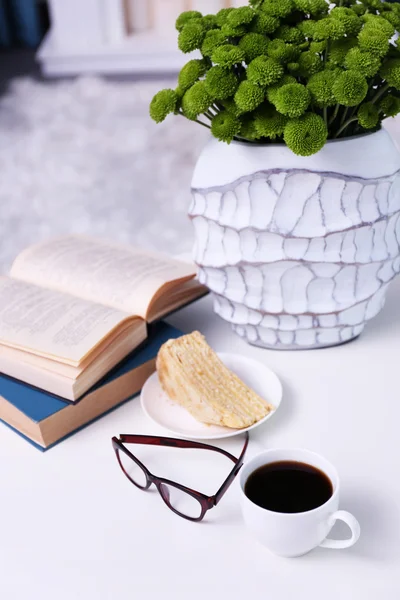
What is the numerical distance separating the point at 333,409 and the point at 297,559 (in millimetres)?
228

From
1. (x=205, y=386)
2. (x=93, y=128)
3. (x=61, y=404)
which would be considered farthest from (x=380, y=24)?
(x=93, y=128)

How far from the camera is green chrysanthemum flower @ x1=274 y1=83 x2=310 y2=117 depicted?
67cm

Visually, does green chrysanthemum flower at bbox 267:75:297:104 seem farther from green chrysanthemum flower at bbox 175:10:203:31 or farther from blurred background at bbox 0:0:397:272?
blurred background at bbox 0:0:397:272

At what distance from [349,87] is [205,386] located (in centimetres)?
36

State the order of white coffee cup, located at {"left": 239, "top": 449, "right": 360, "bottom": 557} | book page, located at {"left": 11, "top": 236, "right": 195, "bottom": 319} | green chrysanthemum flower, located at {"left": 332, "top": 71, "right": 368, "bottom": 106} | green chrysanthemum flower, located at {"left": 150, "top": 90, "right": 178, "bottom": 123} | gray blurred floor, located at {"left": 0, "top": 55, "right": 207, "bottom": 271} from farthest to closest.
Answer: gray blurred floor, located at {"left": 0, "top": 55, "right": 207, "bottom": 271}, book page, located at {"left": 11, "top": 236, "right": 195, "bottom": 319}, green chrysanthemum flower, located at {"left": 150, "top": 90, "right": 178, "bottom": 123}, green chrysanthemum flower, located at {"left": 332, "top": 71, "right": 368, "bottom": 106}, white coffee cup, located at {"left": 239, "top": 449, "right": 360, "bottom": 557}

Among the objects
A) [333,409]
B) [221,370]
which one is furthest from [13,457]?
[333,409]

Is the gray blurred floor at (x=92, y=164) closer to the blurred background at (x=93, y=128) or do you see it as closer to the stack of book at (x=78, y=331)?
the blurred background at (x=93, y=128)

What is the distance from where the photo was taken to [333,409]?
775 mm

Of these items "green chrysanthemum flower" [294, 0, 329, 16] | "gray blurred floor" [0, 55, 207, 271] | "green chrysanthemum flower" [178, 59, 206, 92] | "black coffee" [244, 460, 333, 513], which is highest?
"green chrysanthemum flower" [294, 0, 329, 16]

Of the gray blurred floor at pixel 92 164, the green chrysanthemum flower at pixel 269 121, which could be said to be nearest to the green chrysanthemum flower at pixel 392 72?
the green chrysanthemum flower at pixel 269 121

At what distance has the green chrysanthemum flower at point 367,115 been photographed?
722 mm

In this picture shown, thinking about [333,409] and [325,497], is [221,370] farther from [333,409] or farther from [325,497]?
[325,497]

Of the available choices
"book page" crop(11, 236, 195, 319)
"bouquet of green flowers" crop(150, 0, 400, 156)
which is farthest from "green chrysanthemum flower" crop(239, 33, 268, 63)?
"book page" crop(11, 236, 195, 319)

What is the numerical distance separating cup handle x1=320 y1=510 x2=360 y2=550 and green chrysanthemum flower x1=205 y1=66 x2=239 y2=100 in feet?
1.42
